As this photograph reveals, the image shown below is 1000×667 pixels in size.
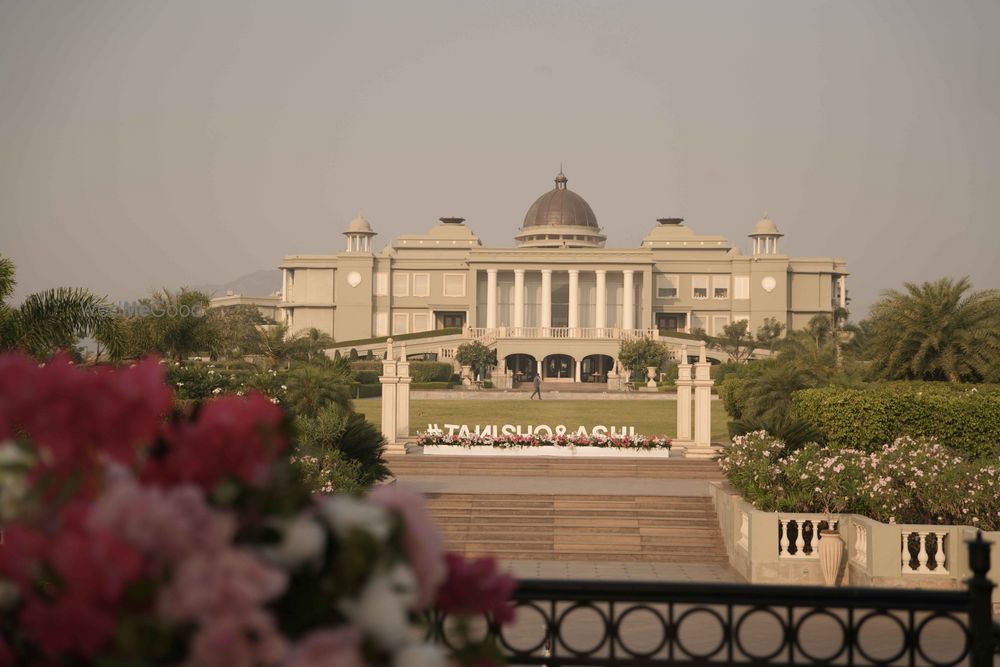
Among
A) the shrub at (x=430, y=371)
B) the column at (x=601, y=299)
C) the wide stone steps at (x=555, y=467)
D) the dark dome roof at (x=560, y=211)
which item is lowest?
the wide stone steps at (x=555, y=467)

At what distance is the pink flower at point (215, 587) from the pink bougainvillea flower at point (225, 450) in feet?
0.73

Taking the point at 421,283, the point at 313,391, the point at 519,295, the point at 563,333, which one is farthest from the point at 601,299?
the point at 313,391

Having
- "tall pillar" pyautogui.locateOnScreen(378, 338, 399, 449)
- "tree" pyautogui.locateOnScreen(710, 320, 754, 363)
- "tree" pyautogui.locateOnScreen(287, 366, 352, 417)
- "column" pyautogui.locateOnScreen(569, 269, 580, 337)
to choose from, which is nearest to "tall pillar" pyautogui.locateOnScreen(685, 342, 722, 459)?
"tall pillar" pyautogui.locateOnScreen(378, 338, 399, 449)

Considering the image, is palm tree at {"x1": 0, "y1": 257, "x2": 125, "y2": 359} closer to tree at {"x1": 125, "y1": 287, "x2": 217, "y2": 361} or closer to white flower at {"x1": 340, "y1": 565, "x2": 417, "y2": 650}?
tree at {"x1": 125, "y1": 287, "x2": 217, "y2": 361}

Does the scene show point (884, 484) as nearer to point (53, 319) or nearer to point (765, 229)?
point (53, 319)

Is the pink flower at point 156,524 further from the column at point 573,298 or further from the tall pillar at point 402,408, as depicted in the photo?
the column at point 573,298

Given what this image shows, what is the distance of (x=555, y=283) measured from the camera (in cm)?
8150

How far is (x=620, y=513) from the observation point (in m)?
20.8

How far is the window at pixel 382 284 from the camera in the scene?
84.4 m

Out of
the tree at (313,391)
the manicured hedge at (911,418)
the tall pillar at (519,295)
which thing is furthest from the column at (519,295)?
the manicured hedge at (911,418)

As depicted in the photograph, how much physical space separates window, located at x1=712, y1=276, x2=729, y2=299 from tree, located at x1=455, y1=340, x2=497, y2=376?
80.2ft

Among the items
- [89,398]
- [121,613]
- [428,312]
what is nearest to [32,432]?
[89,398]

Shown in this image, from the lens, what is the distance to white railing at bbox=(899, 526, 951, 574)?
50.2ft

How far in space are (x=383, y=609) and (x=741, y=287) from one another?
82026 mm
